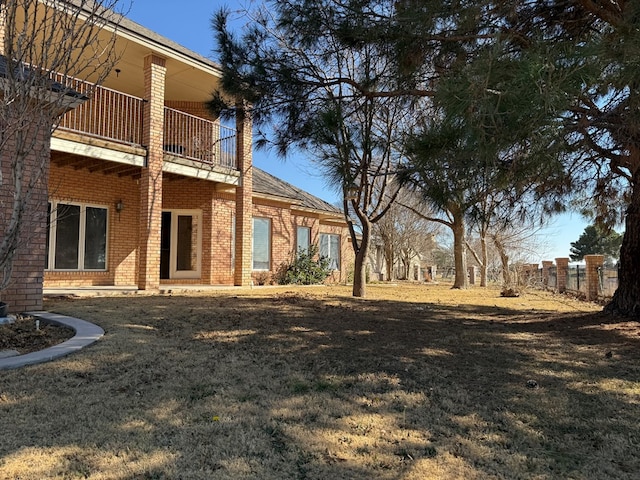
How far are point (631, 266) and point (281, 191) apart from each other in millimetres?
11437

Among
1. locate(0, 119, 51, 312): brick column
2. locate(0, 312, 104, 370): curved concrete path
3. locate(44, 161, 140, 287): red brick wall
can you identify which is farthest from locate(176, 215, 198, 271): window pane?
locate(0, 312, 104, 370): curved concrete path

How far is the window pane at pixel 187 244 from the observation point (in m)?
13.8

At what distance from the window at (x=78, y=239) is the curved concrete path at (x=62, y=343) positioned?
203 inches

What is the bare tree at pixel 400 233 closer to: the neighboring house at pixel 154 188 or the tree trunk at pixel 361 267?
the neighboring house at pixel 154 188

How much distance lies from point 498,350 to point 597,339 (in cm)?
176

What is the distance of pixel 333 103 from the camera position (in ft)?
24.0

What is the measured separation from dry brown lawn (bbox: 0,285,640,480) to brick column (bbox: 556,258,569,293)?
1148 centimetres

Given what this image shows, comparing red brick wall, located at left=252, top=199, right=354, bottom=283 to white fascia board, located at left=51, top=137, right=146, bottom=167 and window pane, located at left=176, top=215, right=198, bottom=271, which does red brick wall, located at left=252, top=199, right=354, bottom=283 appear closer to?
window pane, located at left=176, top=215, right=198, bottom=271

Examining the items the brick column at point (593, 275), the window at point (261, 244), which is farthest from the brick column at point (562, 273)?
the window at point (261, 244)

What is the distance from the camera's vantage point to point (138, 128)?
11.8 m

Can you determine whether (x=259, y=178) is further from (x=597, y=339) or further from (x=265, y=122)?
(x=597, y=339)

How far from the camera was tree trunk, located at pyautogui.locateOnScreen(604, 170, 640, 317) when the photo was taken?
7559 mm

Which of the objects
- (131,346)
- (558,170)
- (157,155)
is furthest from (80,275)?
(558,170)

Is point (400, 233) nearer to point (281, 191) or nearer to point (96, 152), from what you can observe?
point (281, 191)
